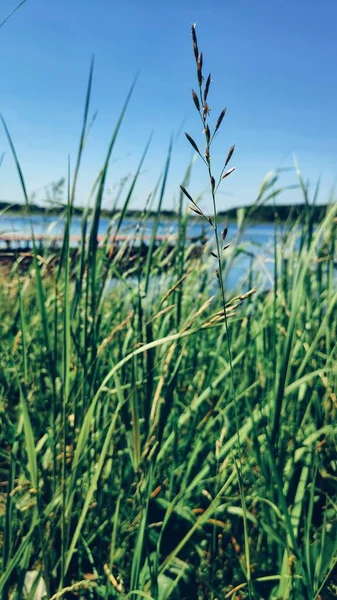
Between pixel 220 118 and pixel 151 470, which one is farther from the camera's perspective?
pixel 151 470

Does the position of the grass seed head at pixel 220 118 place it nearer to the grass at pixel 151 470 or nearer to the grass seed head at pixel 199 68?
the grass seed head at pixel 199 68

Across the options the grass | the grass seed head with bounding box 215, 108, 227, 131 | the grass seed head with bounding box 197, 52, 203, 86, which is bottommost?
the grass

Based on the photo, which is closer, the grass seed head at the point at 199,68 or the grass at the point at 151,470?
the grass seed head at the point at 199,68

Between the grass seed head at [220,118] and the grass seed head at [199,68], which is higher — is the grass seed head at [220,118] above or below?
below

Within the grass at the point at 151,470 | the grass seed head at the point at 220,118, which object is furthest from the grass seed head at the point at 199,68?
the grass at the point at 151,470

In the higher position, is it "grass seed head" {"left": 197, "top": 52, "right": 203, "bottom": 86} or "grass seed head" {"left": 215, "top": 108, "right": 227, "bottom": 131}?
"grass seed head" {"left": 197, "top": 52, "right": 203, "bottom": 86}

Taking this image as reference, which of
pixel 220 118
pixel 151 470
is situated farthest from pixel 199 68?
pixel 151 470

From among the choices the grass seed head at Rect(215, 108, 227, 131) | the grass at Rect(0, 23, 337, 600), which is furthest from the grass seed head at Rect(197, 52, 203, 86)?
the grass at Rect(0, 23, 337, 600)

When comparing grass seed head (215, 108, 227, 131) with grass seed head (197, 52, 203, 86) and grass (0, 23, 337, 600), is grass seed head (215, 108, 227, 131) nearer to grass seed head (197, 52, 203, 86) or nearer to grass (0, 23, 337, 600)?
grass seed head (197, 52, 203, 86)

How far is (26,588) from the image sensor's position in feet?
2.40

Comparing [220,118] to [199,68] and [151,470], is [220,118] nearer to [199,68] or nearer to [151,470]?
[199,68]

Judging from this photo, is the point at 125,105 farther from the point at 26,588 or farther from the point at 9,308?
the point at 9,308

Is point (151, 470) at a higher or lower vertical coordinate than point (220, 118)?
lower

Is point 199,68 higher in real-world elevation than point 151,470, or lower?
higher
